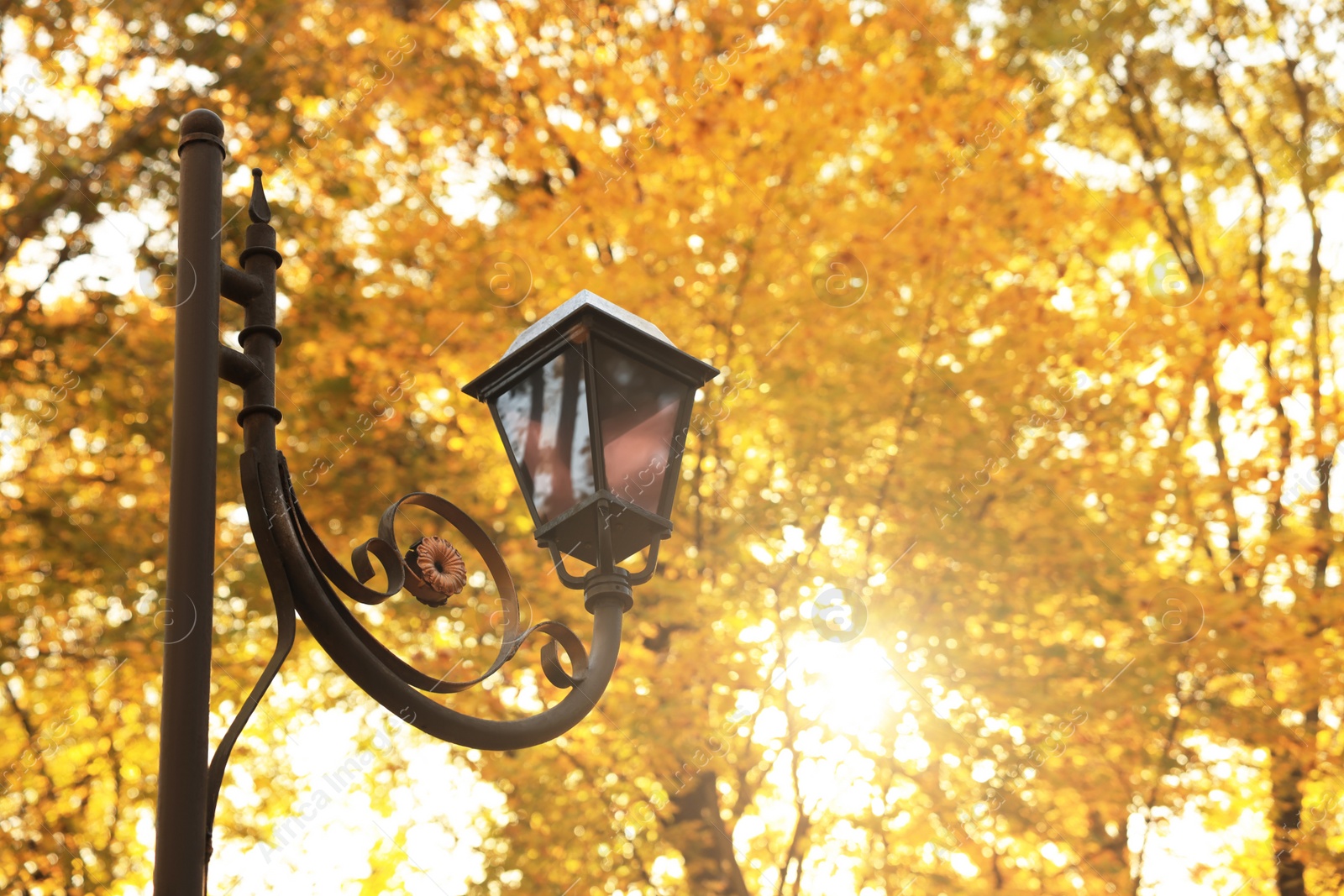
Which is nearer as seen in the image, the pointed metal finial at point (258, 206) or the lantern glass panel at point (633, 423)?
the pointed metal finial at point (258, 206)

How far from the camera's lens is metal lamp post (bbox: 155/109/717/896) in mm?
2059

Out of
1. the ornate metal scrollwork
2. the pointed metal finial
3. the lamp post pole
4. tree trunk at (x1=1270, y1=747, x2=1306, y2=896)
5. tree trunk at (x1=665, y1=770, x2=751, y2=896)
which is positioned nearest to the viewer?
the lamp post pole

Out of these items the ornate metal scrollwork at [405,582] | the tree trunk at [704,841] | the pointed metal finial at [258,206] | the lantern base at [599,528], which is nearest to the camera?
the ornate metal scrollwork at [405,582]

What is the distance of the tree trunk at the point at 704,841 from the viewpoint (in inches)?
299

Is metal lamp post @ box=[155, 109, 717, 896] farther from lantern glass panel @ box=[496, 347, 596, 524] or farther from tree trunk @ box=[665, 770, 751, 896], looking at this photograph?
tree trunk @ box=[665, 770, 751, 896]

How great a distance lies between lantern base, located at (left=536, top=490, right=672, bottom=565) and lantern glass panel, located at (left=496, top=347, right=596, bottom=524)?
0.04 m

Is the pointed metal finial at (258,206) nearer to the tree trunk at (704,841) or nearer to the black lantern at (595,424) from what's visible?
the black lantern at (595,424)

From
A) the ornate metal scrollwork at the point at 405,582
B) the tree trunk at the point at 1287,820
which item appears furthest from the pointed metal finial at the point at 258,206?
the tree trunk at the point at 1287,820

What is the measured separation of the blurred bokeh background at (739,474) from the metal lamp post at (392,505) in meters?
4.78

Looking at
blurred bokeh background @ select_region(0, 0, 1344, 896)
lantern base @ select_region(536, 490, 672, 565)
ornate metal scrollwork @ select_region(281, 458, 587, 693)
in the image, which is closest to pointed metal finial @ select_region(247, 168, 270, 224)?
ornate metal scrollwork @ select_region(281, 458, 587, 693)

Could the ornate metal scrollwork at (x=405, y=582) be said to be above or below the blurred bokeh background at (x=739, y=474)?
below

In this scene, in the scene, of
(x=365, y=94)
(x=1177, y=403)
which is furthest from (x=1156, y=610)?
(x=365, y=94)

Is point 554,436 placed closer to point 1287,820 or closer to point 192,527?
point 192,527

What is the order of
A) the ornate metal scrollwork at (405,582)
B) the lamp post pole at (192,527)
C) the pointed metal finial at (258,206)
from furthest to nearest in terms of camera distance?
the pointed metal finial at (258,206) < the ornate metal scrollwork at (405,582) < the lamp post pole at (192,527)
